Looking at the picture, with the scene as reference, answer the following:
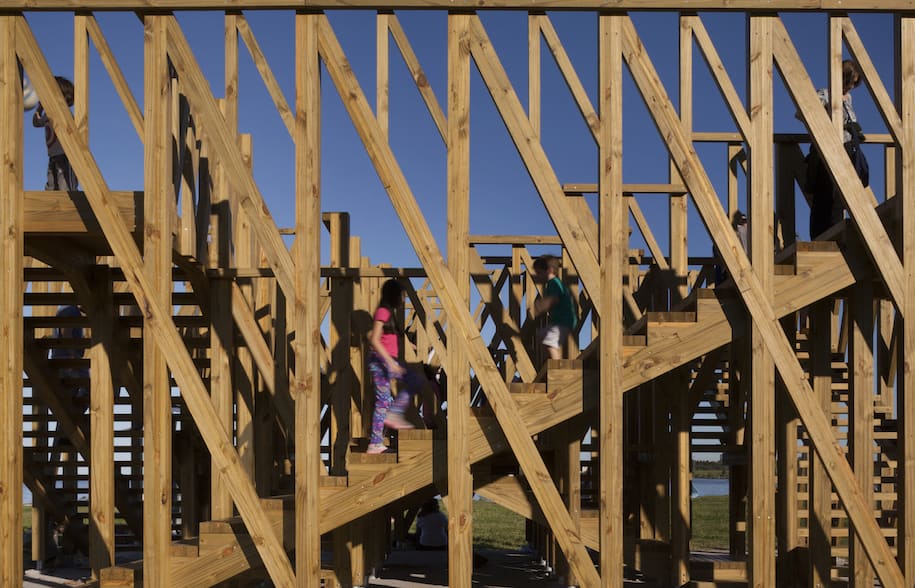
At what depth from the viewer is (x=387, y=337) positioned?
10.3 meters

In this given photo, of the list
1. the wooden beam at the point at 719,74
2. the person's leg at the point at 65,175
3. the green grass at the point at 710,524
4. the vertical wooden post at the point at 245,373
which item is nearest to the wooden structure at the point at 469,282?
the wooden beam at the point at 719,74

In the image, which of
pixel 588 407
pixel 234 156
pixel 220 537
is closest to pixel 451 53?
pixel 234 156

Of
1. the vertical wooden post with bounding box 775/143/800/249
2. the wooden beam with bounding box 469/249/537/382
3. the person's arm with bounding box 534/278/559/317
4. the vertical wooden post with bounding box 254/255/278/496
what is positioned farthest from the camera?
the vertical wooden post with bounding box 254/255/278/496

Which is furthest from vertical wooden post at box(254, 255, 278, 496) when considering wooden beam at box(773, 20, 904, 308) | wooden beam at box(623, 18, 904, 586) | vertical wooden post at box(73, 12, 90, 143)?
wooden beam at box(773, 20, 904, 308)

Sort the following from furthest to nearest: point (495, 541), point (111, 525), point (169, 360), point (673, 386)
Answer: point (495, 541)
point (673, 386)
point (111, 525)
point (169, 360)

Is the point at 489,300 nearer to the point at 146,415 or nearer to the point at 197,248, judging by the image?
the point at 197,248

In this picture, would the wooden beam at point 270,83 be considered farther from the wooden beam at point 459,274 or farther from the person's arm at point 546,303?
the person's arm at point 546,303

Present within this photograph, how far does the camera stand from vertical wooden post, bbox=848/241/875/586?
31.1 feet

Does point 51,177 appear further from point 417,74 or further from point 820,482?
point 820,482

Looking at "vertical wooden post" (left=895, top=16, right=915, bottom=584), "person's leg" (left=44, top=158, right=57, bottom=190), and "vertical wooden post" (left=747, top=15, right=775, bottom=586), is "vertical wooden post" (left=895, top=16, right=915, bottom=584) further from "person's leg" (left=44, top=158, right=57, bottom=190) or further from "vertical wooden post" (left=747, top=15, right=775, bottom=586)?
"person's leg" (left=44, top=158, right=57, bottom=190)

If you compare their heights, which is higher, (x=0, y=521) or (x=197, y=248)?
(x=197, y=248)

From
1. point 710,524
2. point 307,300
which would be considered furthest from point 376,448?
point 710,524

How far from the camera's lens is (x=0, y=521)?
876 centimetres

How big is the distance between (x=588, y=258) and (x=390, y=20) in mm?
2629
